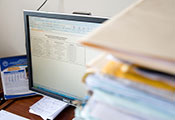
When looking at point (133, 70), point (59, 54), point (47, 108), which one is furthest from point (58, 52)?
→ point (133, 70)

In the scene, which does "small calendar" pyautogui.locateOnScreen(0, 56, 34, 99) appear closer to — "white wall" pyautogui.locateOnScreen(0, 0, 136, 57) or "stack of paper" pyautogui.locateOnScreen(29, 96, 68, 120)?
"stack of paper" pyautogui.locateOnScreen(29, 96, 68, 120)

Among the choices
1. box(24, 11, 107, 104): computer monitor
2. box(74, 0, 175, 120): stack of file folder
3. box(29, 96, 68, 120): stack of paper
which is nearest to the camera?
box(74, 0, 175, 120): stack of file folder

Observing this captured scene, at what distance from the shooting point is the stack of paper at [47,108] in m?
0.82

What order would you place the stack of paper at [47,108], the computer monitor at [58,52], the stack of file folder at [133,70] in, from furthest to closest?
the stack of paper at [47,108] < the computer monitor at [58,52] < the stack of file folder at [133,70]

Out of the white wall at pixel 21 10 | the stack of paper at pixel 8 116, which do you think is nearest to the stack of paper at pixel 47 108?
the stack of paper at pixel 8 116

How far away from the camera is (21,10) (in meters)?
1.10

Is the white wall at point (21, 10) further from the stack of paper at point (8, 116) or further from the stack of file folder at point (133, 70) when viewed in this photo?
the stack of file folder at point (133, 70)

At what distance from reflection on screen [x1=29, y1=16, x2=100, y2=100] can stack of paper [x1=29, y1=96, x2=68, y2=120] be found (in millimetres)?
95

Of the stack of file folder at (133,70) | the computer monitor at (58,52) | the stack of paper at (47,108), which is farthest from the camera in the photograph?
the stack of paper at (47,108)

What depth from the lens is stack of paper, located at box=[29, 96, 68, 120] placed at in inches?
32.4

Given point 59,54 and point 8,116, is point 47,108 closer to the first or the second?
point 8,116

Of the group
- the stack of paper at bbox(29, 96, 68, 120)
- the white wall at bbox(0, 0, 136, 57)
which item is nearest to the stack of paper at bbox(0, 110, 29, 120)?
the stack of paper at bbox(29, 96, 68, 120)

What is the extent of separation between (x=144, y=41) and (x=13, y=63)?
786 mm

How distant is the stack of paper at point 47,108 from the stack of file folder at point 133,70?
52 centimetres
